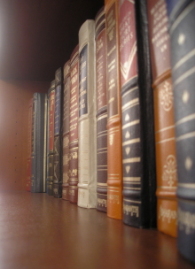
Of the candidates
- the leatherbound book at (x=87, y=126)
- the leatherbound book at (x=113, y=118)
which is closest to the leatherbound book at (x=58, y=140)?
the leatherbound book at (x=87, y=126)

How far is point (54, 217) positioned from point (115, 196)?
0.42 ft

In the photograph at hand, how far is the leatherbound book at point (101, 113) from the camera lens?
56cm

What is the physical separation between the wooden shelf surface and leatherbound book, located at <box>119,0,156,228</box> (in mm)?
34

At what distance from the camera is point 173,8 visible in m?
0.30

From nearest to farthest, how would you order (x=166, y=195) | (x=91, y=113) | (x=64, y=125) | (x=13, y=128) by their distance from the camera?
(x=166, y=195), (x=91, y=113), (x=64, y=125), (x=13, y=128)

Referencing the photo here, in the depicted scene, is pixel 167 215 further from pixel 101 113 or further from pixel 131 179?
pixel 101 113

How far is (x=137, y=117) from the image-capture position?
413 millimetres

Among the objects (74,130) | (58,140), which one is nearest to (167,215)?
(74,130)

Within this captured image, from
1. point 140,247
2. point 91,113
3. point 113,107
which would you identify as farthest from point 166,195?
point 91,113

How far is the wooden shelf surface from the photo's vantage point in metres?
0.26

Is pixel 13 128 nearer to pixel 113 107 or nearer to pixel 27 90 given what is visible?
pixel 27 90

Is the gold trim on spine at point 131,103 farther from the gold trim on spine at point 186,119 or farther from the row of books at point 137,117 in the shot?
the gold trim on spine at point 186,119

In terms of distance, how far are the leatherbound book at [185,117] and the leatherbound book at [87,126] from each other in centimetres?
36

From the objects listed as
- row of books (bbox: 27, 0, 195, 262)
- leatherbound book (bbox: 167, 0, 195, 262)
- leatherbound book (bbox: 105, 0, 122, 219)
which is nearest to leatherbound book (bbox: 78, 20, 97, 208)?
row of books (bbox: 27, 0, 195, 262)
